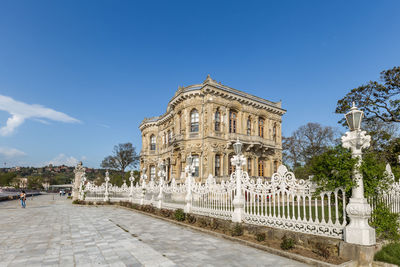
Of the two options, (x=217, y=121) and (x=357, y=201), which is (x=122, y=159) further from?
(x=357, y=201)

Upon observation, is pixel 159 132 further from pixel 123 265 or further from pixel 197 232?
pixel 123 265

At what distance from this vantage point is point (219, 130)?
960 inches

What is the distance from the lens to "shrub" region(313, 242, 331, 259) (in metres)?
5.12

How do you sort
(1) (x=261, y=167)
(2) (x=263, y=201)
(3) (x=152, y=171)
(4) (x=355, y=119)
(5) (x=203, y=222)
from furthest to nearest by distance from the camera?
(3) (x=152, y=171), (1) (x=261, y=167), (5) (x=203, y=222), (2) (x=263, y=201), (4) (x=355, y=119)

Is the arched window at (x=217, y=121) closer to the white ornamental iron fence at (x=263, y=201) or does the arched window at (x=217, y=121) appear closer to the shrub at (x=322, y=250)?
the white ornamental iron fence at (x=263, y=201)

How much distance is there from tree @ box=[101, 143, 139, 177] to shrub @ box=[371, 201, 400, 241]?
51398 mm

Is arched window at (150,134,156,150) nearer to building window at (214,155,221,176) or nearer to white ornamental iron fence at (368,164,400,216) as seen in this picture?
building window at (214,155,221,176)

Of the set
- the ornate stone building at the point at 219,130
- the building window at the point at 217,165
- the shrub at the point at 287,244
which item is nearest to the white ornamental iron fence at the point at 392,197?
the shrub at the point at 287,244

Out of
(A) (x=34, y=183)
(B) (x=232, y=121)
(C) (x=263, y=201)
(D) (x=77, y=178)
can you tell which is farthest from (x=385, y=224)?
(A) (x=34, y=183)

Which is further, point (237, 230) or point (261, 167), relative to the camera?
point (261, 167)

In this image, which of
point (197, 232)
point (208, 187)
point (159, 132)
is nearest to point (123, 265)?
point (197, 232)

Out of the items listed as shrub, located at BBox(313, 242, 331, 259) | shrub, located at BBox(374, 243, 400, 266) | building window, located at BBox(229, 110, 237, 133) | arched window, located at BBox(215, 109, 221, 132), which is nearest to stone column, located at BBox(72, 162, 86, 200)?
arched window, located at BBox(215, 109, 221, 132)

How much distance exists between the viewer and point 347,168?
5152 millimetres

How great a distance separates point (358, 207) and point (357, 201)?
137 millimetres
